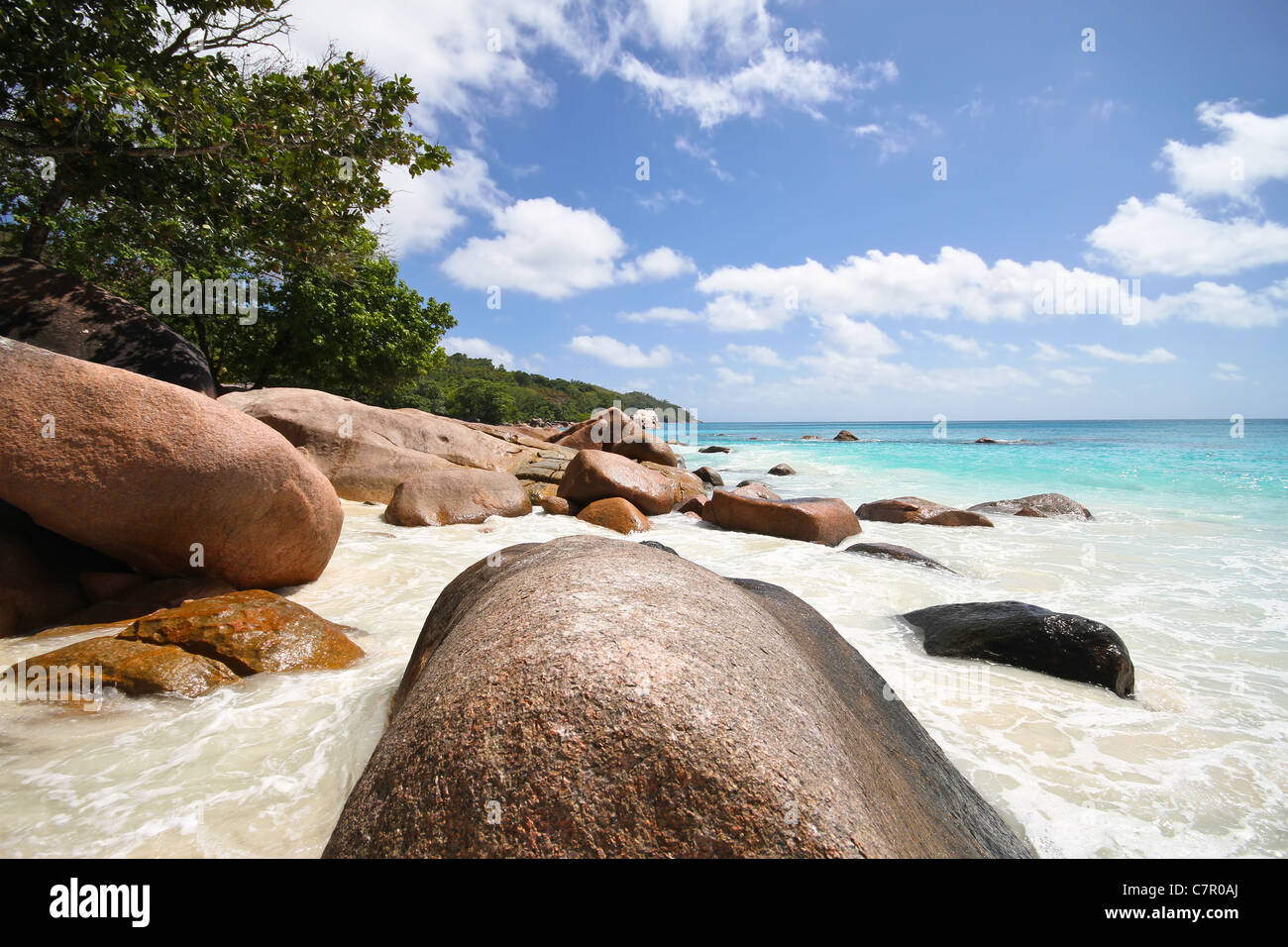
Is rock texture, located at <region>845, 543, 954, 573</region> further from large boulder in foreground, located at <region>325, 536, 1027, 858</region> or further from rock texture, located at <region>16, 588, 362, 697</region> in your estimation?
rock texture, located at <region>16, 588, 362, 697</region>

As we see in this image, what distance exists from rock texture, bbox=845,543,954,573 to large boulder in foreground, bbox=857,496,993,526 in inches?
136

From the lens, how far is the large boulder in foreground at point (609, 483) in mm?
10797

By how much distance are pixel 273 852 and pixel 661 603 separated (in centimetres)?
174

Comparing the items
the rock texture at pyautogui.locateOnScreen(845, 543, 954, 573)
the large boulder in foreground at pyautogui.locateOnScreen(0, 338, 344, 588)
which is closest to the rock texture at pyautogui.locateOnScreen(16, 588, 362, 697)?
the large boulder in foreground at pyautogui.locateOnScreen(0, 338, 344, 588)

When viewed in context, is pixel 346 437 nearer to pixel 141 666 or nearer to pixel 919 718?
pixel 141 666

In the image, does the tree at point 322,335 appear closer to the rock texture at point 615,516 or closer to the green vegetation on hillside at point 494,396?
the green vegetation on hillside at point 494,396

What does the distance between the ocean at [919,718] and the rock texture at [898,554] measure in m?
0.23

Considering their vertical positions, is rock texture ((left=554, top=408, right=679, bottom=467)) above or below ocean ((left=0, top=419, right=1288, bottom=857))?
above

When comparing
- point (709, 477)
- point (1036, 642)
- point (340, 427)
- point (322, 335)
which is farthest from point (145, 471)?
point (322, 335)

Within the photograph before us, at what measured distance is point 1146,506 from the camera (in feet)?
45.1

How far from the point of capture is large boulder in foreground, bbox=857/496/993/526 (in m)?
10.8

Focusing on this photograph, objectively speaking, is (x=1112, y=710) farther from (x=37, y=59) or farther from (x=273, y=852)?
(x=37, y=59)

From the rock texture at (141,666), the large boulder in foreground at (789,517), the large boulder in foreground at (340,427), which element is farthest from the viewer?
the large boulder in foreground at (340,427)

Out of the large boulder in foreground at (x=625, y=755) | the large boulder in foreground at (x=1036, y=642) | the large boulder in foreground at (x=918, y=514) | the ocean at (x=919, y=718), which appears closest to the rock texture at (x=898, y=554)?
the ocean at (x=919, y=718)
